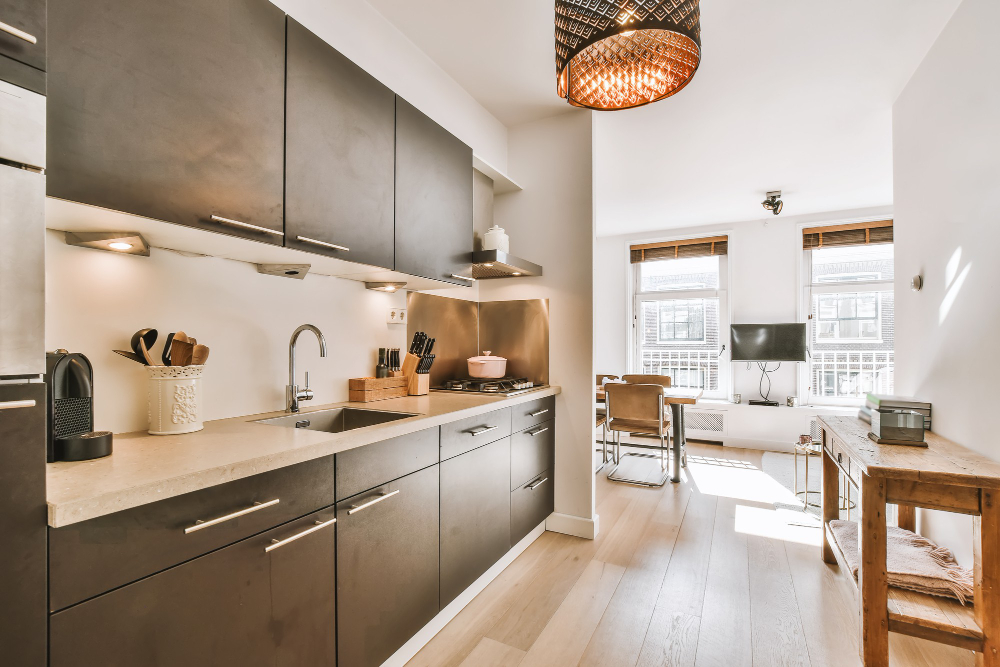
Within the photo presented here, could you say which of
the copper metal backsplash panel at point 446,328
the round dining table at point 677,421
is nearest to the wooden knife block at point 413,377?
the copper metal backsplash panel at point 446,328

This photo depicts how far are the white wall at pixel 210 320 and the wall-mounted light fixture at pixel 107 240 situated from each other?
2 cm

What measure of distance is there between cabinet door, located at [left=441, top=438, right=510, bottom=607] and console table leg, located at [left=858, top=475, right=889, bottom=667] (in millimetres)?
1461

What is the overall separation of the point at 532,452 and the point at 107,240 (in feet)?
6.90

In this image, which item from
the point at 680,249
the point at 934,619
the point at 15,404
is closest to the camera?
the point at 15,404

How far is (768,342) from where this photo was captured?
5.32 meters

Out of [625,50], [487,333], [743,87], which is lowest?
[487,333]

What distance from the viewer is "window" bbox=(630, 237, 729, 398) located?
5.84 m

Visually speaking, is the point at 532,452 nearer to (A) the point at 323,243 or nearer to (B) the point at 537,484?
(B) the point at 537,484

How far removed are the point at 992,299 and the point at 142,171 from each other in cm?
287

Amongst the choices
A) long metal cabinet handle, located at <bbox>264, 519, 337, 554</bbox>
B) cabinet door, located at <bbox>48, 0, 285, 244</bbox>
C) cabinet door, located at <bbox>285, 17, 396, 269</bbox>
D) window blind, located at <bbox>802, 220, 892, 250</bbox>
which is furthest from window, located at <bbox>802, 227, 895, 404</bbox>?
cabinet door, located at <bbox>48, 0, 285, 244</bbox>

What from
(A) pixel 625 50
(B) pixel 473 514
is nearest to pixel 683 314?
(B) pixel 473 514

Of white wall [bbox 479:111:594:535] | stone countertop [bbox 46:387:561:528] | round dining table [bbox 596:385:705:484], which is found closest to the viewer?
stone countertop [bbox 46:387:561:528]

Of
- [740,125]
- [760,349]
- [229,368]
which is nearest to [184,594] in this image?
[229,368]

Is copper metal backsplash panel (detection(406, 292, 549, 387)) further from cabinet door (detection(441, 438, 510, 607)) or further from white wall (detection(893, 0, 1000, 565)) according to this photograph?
white wall (detection(893, 0, 1000, 565))
